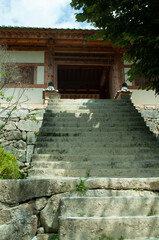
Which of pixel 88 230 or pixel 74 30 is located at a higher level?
pixel 74 30

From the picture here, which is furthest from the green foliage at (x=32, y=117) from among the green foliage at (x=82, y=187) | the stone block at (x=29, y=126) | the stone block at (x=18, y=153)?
the green foliage at (x=82, y=187)

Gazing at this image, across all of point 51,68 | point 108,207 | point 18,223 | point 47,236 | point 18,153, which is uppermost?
point 51,68

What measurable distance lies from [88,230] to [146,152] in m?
3.12

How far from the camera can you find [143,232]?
2.55 m

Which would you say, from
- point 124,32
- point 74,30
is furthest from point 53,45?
point 124,32

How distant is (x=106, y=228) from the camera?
2.54 m

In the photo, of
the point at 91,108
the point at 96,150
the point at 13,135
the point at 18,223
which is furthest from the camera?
the point at 13,135

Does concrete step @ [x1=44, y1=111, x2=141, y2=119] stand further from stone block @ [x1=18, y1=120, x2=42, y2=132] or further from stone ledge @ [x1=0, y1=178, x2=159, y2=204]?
stone ledge @ [x1=0, y1=178, x2=159, y2=204]

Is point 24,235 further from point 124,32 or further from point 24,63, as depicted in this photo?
point 24,63

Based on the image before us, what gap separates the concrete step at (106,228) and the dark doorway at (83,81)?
1019cm

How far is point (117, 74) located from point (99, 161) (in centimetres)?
665

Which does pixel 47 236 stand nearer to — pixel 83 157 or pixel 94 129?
pixel 83 157

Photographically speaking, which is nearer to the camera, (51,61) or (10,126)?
(10,126)

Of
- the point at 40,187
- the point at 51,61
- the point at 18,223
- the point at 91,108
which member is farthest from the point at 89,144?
the point at 51,61
